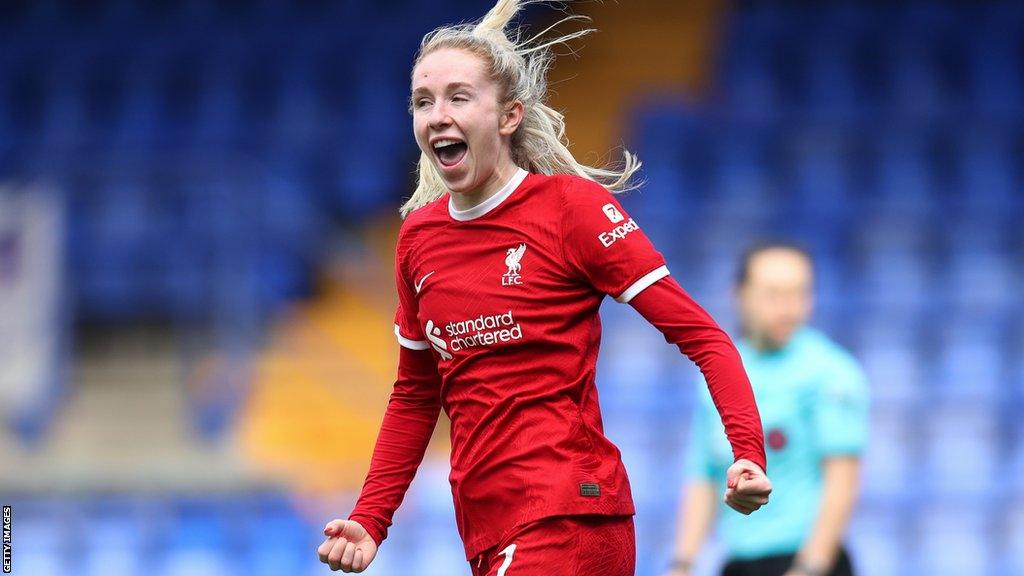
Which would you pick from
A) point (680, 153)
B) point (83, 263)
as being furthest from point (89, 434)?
point (680, 153)

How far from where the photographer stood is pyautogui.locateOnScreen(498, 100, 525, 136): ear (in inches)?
113

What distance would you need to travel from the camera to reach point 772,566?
153 inches

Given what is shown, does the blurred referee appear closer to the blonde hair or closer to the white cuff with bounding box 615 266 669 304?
the blonde hair

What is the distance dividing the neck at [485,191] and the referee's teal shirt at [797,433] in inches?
56.9

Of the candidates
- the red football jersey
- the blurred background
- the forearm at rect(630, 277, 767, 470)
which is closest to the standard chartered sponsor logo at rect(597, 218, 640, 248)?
the red football jersey

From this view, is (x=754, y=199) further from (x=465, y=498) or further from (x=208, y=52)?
(x=465, y=498)

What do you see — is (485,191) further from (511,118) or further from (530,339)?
(530,339)

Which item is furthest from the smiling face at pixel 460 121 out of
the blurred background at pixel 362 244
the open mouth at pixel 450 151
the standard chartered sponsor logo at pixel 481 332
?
the blurred background at pixel 362 244

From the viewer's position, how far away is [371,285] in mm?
8531

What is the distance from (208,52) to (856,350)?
5071 millimetres

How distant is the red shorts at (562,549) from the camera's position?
2.62 m

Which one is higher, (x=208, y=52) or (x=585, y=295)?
(x=208, y=52)

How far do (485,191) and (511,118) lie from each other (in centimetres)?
17

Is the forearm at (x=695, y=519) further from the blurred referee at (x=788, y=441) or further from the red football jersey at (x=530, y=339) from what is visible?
the red football jersey at (x=530, y=339)
